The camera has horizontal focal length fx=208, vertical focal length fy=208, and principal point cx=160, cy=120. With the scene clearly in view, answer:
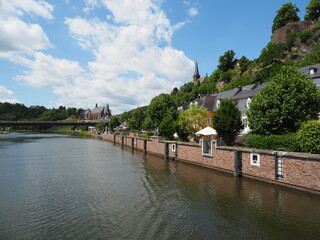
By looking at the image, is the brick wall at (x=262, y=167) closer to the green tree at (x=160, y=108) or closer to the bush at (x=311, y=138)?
the bush at (x=311, y=138)

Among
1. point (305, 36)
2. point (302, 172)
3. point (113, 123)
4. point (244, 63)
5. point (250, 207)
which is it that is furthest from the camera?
point (113, 123)

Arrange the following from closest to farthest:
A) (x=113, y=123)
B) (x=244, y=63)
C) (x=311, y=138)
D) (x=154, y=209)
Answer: (x=154, y=209)
(x=311, y=138)
(x=244, y=63)
(x=113, y=123)

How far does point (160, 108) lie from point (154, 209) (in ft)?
158

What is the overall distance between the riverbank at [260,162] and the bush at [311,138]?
1.70 meters

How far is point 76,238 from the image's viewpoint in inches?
417

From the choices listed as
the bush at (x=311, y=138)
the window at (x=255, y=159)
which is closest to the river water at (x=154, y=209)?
the window at (x=255, y=159)

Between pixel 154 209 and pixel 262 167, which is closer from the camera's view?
pixel 154 209

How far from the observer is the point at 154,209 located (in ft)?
47.1

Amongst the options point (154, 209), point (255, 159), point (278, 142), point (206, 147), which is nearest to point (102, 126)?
point (206, 147)

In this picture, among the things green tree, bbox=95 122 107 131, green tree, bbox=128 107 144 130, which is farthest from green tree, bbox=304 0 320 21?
green tree, bbox=95 122 107 131

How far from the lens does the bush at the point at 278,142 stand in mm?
19969

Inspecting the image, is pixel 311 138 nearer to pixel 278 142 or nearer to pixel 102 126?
pixel 278 142

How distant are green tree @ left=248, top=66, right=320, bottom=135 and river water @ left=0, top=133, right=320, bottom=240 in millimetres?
7710

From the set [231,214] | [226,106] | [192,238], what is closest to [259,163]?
[231,214]
